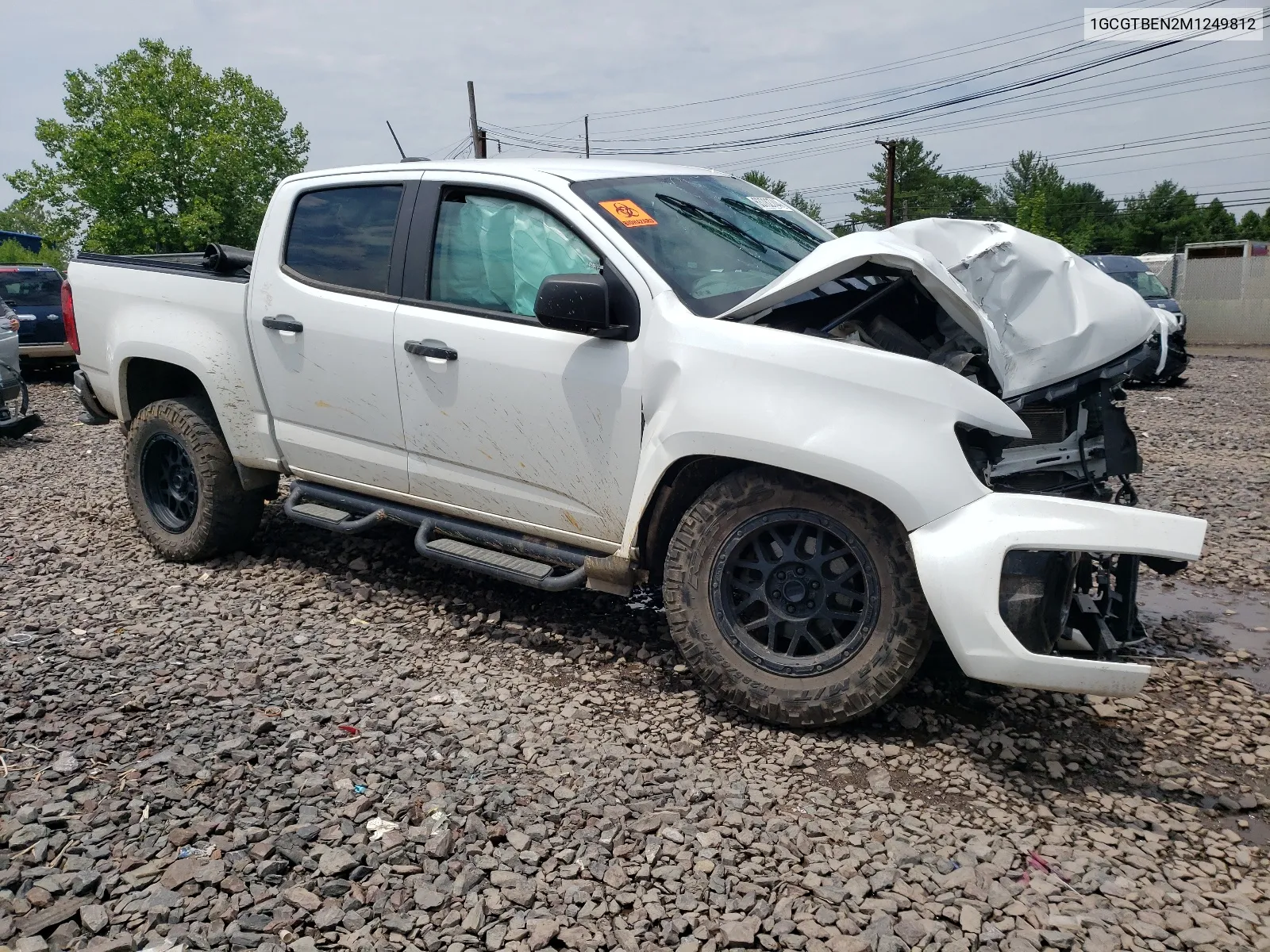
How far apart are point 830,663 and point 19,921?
2.50 metres

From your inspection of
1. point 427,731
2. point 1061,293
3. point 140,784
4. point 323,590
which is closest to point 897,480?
point 1061,293

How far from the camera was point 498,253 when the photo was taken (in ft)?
13.9

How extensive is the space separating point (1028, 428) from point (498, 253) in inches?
88.4

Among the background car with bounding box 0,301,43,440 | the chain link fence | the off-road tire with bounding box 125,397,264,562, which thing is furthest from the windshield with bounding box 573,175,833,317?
the chain link fence

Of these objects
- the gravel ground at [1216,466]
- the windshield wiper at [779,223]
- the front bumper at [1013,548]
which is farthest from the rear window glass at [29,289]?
the front bumper at [1013,548]

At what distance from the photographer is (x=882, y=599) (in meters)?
3.34

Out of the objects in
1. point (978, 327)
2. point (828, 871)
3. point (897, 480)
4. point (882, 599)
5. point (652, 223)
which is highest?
point (652, 223)

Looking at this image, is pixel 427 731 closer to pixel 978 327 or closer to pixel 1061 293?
pixel 978 327

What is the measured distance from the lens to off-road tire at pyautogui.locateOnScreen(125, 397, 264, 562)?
17.4 feet

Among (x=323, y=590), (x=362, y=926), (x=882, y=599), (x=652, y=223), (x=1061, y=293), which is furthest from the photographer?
(x=323, y=590)

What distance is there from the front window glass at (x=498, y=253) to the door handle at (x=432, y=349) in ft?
0.71

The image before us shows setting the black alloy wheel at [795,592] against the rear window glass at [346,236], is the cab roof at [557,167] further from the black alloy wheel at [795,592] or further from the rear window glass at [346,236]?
the black alloy wheel at [795,592]

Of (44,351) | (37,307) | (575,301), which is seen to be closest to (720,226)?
(575,301)

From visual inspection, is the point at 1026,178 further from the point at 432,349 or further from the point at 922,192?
the point at 432,349
